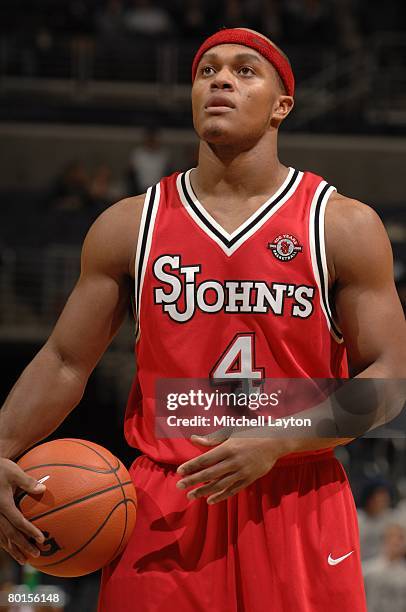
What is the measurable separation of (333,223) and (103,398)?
7.17 m

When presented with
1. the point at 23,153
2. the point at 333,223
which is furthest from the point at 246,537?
the point at 23,153

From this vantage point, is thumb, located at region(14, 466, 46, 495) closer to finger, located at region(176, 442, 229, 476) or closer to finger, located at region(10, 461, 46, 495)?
finger, located at region(10, 461, 46, 495)

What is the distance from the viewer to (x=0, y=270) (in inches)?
420

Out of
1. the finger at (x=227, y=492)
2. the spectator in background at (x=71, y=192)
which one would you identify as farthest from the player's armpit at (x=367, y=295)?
the spectator in background at (x=71, y=192)

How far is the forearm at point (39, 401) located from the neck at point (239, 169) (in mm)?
696

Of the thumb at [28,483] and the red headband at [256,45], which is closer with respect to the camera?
the thumb at [28,483]

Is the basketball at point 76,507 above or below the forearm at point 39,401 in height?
below

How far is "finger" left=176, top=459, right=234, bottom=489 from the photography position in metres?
2.89

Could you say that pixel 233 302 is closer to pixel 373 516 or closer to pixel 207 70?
pixel 207 70

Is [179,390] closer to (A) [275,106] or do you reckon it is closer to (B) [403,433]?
(A) [275,106]

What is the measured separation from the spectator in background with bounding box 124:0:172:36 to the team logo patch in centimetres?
1058

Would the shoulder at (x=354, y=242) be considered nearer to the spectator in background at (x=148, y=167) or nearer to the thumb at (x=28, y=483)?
the thumb at (x=28, y=483)

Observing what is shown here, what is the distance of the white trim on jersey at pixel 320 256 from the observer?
3164 mm

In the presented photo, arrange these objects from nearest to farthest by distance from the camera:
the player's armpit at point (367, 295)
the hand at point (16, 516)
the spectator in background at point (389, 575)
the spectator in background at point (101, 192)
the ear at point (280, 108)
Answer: the hand at point (16, 516) → the player's armpit at point (367, 295) → the ear at point (280, 108) → the spectator in background at point (389, 575) → the spectator in background at point (101, 192)
